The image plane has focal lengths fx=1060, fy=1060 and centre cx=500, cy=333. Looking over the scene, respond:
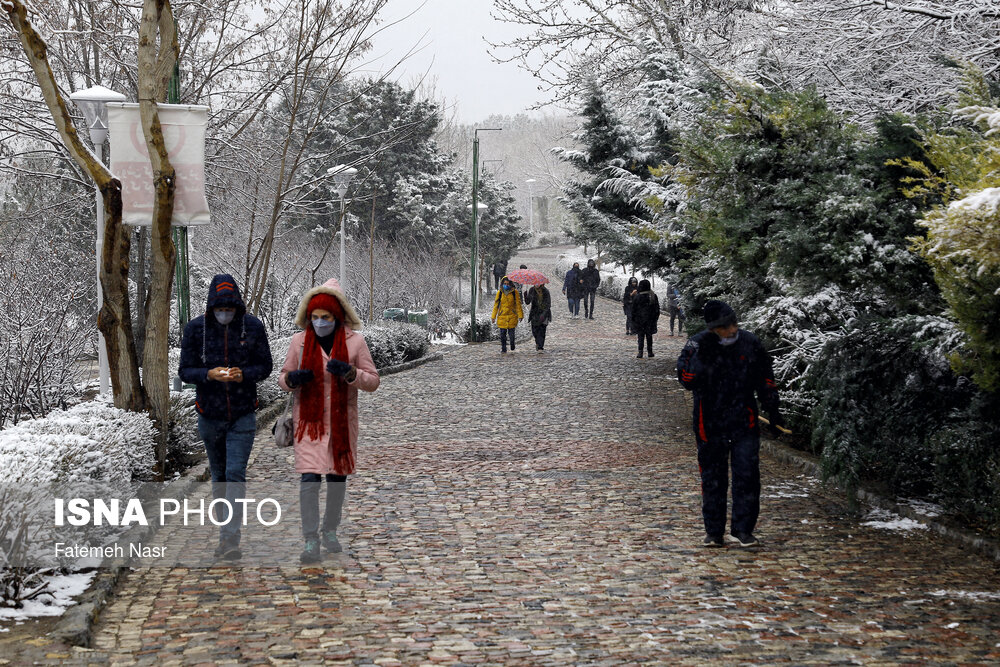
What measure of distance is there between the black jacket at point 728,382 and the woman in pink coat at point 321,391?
7.18ft

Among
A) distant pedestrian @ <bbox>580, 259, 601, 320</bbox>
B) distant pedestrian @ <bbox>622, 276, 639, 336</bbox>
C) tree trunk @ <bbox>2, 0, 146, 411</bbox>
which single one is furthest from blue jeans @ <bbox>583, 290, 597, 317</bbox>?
tree trunk @ <bbox>2, 0, 146, 411</bbox>

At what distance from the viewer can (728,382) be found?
7098 mm

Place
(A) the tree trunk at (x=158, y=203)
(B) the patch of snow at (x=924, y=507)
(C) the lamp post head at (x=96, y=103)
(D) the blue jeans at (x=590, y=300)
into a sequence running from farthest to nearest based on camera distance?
(D) the blue jeans at (x=590, y=300) < (C) the lamp post head at (x=96, y=103) < (A) the tree trunk at (x=158, y=203) < (B) the patch of snow at (x=924, y=507)

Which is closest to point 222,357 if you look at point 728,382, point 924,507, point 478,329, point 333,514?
point 333,514

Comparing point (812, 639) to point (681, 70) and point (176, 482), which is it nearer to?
point (176, 482)

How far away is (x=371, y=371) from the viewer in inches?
263

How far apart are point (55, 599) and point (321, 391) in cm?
193

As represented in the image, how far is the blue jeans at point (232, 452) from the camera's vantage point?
6715mm

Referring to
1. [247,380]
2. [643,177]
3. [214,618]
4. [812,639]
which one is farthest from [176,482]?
[643,177]

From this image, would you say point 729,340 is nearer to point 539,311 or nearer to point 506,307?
point 506,307

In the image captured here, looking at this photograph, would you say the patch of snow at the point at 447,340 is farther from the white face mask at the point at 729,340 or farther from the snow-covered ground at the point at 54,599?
the snow-covered ground at the point at 54,599

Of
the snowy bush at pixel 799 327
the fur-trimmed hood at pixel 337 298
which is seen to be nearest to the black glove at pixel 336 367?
the fur-trimmed hood at pixel 337 298

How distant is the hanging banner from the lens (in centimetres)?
893

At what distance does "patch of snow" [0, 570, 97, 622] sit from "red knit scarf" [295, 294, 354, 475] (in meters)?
1.50
